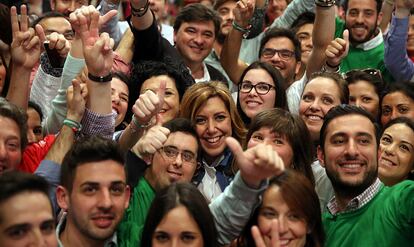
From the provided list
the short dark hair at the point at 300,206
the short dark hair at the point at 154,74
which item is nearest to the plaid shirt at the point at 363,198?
the short dark hair at the point at 300,206

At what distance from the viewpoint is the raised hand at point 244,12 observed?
6605 millimetres

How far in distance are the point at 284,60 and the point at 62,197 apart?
2977 millimetres

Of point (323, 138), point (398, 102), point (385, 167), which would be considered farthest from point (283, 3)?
point (323, 138)

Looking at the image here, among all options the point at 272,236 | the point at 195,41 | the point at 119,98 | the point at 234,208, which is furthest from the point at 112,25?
the point at 272,236

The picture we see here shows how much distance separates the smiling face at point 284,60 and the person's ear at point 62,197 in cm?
288

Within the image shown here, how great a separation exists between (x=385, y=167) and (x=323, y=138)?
3.16 ft

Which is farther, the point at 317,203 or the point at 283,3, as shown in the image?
the point at 283,3

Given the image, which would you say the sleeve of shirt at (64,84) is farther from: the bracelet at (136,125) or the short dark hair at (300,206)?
the short dark hair at (300,206)

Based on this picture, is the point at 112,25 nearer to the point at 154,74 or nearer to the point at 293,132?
the point at 154,74

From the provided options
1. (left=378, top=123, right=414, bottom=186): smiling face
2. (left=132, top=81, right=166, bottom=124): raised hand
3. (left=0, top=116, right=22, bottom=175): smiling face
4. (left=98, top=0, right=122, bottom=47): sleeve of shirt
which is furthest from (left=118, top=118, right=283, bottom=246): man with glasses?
Answer: (left=98, top=0, right=122, bottom=47): sleeve of shirt

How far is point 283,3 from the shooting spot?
8.40m

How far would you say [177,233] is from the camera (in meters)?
4.04

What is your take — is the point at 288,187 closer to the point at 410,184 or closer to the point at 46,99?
the point at 410,184

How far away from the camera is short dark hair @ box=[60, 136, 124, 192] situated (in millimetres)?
4301
